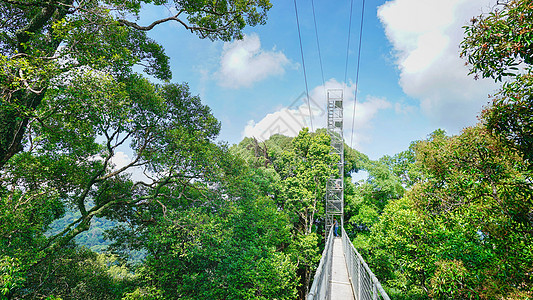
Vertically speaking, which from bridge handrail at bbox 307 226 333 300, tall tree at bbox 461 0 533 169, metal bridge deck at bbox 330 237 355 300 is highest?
tall tree at bbox 461 0 533 169

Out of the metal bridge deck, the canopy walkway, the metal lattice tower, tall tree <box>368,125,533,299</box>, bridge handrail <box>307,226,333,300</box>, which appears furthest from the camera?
the metal lattice tower

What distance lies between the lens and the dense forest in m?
3.38

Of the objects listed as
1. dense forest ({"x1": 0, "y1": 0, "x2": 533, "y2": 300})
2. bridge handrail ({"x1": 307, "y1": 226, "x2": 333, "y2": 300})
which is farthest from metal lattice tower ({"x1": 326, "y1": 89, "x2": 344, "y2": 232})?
bridge handrail ({"x1": 307, "y1": 226, "x2": 333, "y2": 300})

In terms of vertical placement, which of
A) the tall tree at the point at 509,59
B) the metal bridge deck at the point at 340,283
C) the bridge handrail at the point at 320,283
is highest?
the tall tree at the point at 509,59

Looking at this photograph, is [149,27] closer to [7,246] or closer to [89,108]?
[89,108]

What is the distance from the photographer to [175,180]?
24.4ft

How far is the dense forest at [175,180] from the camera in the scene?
338cm

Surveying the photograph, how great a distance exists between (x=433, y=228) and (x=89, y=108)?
9061 mm

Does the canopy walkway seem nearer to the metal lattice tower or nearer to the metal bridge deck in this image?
the metal bridge deck

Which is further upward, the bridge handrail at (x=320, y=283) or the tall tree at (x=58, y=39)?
the tall tree at (x=58, y=39)

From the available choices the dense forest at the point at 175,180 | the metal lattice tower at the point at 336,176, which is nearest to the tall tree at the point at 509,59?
the dense forest at the point at 175,180

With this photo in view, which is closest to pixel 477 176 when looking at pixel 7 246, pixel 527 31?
pixel 527 31

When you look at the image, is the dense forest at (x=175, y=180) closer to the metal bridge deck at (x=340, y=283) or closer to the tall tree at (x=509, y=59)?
the tall tree at (x=509, y=59)

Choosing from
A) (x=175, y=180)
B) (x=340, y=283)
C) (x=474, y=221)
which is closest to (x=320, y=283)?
(x=340, y=283)
